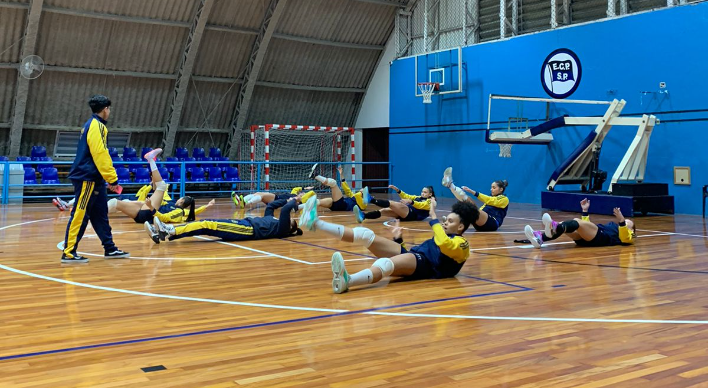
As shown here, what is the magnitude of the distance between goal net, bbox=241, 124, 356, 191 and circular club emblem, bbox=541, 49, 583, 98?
8014 millimetres

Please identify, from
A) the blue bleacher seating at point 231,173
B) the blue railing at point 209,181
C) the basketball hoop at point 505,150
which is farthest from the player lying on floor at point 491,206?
the blue bleacher seating at point 231,173

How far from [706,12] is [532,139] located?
5.02 metres

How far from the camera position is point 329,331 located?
14.0 ft

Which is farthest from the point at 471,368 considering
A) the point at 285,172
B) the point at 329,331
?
the point at 285,172

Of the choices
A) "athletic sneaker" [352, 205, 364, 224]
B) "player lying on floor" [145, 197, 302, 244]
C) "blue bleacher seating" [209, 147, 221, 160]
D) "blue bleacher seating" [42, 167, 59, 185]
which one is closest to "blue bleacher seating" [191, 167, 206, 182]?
"blue bleacher seating" [209, 147, 221, 160]

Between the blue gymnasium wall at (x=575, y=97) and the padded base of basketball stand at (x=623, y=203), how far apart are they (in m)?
0.94

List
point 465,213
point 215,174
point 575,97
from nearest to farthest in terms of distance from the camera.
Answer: point 465,213, point 575,97, point 215,174

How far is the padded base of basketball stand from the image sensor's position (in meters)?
14.2

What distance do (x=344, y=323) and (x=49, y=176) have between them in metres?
16.0

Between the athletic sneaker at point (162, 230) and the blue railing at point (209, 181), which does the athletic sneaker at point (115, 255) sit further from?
Result: the blue railing at point (209, 181)

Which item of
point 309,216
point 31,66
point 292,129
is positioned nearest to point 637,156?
point 309,216

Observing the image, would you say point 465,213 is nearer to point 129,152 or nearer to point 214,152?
point 129,152

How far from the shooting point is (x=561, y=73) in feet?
59.0

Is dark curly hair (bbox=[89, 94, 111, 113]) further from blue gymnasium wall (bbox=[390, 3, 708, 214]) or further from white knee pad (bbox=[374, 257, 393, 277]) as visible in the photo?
blue gymnasium wall (bbox=[390, 3, 708, 214])
